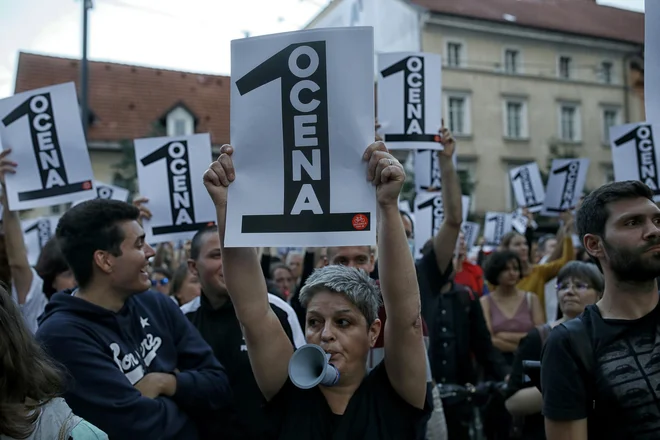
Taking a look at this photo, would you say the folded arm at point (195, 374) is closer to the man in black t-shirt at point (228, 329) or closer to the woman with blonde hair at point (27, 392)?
the man in black t-shirt at point (228, 329)

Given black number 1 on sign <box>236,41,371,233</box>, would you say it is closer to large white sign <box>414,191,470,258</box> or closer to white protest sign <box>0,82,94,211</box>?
white protest sign <box>0,82,94,211</box>

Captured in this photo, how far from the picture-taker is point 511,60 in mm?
34594

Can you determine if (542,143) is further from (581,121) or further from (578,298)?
(578,298)

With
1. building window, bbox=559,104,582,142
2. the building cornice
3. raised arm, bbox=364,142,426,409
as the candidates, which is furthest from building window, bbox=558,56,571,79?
raised arm, bbox=364,142,426,409

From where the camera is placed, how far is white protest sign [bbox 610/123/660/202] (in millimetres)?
5371

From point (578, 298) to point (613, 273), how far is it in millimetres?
1649

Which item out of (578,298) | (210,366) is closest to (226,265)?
(210,366)

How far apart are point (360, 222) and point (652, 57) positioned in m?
1.24

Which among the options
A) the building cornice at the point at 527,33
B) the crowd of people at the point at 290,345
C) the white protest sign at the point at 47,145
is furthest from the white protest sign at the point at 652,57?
the building cornice at the point at 527,33

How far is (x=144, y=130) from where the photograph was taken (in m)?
35.0

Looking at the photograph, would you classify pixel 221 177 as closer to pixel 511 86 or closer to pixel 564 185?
pixel 564 185

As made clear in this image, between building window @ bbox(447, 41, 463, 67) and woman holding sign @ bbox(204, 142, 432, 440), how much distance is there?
1257 inches

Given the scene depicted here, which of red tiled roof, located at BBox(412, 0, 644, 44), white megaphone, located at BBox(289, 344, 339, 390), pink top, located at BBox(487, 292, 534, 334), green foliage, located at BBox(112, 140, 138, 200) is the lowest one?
pink top, located at BBox(487, 292, 534, 334)

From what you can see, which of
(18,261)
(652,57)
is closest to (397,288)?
(652,57)
